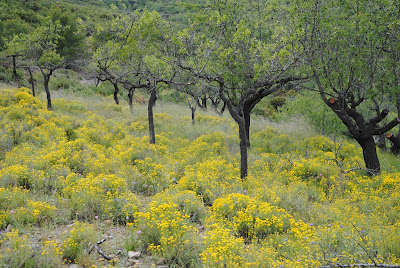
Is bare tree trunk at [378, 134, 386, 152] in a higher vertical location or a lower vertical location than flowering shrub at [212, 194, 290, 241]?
higher

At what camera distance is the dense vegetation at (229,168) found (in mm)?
4625

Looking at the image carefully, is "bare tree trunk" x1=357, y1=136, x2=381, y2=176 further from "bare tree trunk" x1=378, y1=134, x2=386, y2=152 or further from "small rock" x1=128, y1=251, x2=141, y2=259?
"small rock" x1=128, y1=251, x2=141, y2=259

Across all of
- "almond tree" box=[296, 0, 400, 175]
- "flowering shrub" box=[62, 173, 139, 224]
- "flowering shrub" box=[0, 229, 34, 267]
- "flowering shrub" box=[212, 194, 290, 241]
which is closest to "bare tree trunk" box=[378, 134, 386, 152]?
"almond tree" box=[296, 0, 400, 175]

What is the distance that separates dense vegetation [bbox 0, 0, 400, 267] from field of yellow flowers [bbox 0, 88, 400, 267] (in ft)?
0.12

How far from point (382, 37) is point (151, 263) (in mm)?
8462

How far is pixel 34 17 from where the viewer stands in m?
34.9

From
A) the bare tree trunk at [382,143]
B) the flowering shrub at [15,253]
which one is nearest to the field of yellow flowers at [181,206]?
the flowering shrub at [15,253]

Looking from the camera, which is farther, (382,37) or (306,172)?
(306,172)

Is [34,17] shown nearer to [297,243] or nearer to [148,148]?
[148,148]

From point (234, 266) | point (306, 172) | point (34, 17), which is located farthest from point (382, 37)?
→ point (34, 17)

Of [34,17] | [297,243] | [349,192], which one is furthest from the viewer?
[34,17]

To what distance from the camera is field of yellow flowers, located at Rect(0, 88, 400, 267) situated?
14.5 ft

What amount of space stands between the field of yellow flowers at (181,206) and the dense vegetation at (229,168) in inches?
1.4

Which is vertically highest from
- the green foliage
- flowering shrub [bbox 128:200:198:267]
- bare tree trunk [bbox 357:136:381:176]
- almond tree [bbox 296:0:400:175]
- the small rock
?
almond tree [bbox 296:0:400:175]
